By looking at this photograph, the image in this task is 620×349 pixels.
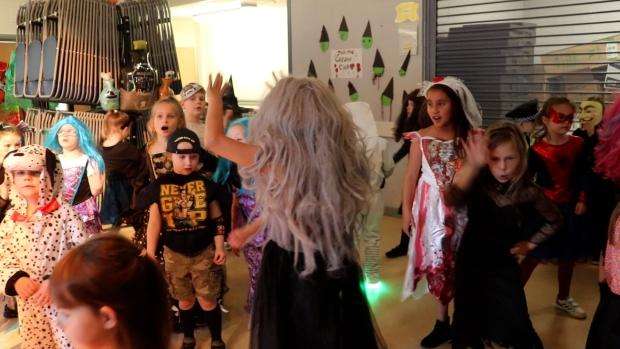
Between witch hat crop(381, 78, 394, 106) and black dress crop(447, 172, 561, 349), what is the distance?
3081 millimetres

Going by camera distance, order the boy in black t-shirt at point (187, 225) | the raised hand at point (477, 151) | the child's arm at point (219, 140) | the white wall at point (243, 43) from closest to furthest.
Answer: the child's arm at point (219, 140), the raised hand at point (477, 151), the boy in black t-shirt at point (187, 225), the white wall at point (243, 43)

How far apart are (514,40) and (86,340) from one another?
4.38m

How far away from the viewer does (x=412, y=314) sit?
330 centimetres

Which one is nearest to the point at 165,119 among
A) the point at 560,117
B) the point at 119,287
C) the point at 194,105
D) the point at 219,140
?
the point at 194,105

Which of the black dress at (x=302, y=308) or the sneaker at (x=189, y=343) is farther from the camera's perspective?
the sneaker at (x=189, y=343)

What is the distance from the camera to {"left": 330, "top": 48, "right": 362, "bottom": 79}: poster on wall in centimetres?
570

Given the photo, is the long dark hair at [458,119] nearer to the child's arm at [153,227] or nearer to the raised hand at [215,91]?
the raised hand at [215,91]

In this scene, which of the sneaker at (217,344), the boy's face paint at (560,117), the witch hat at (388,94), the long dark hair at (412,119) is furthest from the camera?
the witch hat at (388,94)

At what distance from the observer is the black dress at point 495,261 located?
2377 millimetres

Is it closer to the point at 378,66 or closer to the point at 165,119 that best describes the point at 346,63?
the point at 378,66

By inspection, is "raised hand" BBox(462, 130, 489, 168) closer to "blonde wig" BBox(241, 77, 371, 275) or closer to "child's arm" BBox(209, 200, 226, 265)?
"blonde wig" BBox(241, 77, 371, 275)

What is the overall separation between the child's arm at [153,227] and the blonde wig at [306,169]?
41.1 inches

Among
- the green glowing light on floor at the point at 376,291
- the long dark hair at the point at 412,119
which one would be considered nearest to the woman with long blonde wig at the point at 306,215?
the green glowing light on floor at the point at 376,291

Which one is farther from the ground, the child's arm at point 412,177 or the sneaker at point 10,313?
the child's arm at point 412,177
